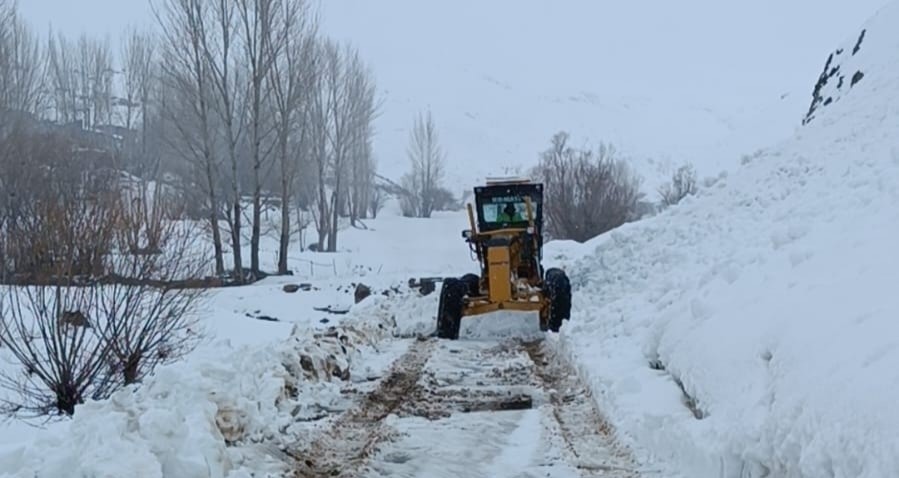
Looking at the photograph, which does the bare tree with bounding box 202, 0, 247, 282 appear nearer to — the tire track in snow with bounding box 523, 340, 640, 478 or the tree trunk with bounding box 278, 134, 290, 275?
the tree trunk with bounding box 278, 134, 290, 275

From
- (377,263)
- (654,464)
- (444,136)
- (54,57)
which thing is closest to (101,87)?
(54,57)

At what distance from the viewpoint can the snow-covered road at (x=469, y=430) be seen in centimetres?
661

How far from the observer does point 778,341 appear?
6277 millimetres

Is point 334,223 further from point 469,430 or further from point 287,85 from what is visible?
point 469,430

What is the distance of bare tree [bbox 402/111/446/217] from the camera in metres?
73.9

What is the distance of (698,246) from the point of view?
687 inches

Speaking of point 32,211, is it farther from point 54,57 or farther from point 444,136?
point 444,136

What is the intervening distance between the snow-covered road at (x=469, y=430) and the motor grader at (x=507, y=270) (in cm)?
304

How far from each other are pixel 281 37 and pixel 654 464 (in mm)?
28503

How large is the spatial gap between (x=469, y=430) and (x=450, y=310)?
7087 mm

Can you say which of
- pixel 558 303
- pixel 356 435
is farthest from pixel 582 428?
pixel 558 303

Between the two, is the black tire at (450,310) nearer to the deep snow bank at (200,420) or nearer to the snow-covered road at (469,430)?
the snow-covered road at (469,430)

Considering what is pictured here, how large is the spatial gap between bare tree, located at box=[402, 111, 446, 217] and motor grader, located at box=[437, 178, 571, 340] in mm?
56639

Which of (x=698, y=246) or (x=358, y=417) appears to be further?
(x=698, y=246)
